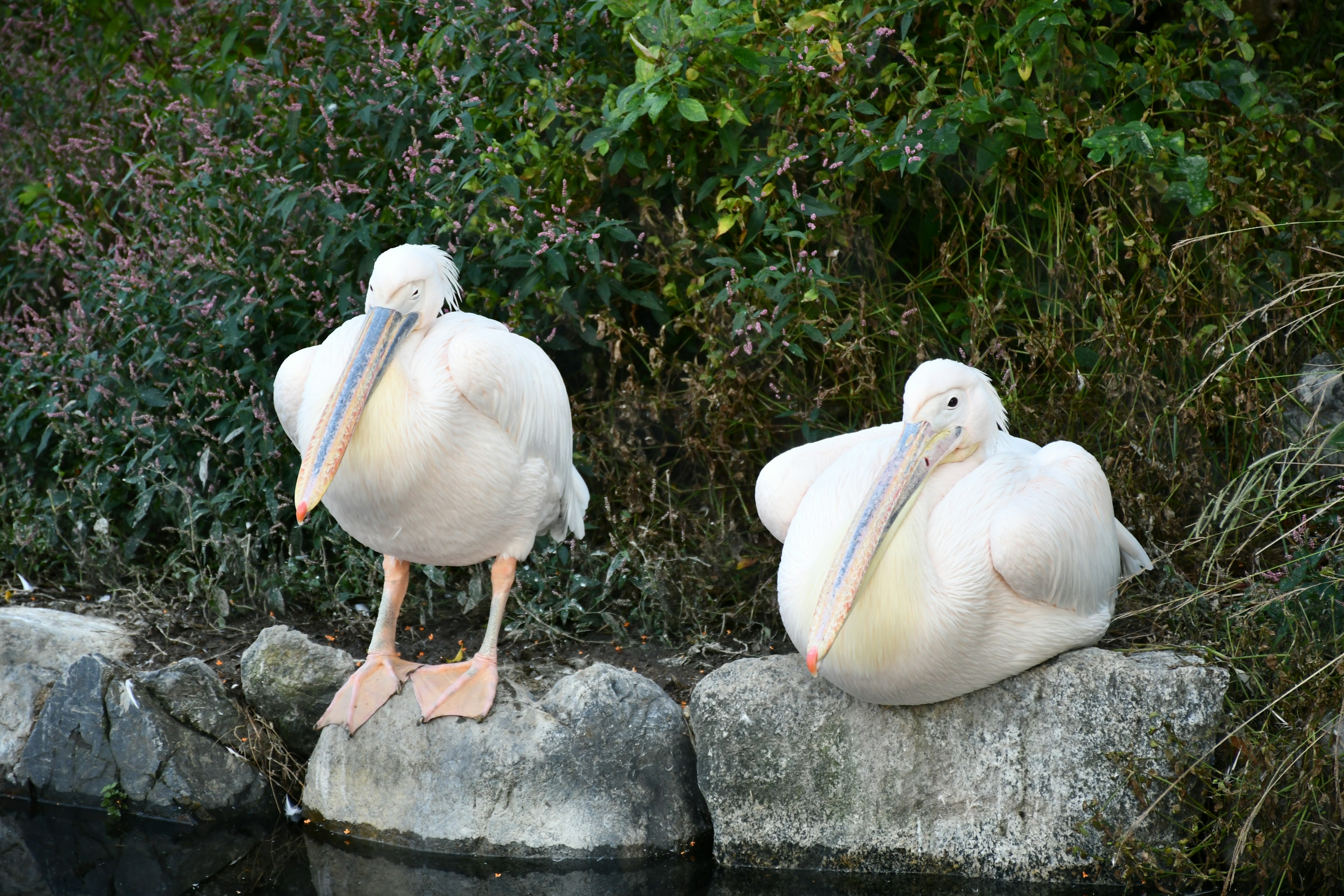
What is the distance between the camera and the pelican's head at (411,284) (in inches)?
124

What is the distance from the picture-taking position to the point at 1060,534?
282 cm

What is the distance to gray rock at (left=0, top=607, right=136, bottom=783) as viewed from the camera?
3.51 meters

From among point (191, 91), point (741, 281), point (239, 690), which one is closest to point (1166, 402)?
point (741, 281)

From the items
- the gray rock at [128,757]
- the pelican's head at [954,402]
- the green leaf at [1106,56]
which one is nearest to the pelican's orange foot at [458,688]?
the gray rock at [128,757]

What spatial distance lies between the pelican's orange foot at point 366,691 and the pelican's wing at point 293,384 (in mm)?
597

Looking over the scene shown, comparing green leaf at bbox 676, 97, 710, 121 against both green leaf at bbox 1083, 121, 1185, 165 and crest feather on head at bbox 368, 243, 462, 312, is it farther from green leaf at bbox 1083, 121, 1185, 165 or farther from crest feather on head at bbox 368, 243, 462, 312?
green leaf at bbox 1083, 121, 1185, 165

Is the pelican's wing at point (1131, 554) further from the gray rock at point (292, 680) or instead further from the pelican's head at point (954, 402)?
the gray rock at point (292, 680)

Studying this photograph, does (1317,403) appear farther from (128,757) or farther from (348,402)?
(128,757)

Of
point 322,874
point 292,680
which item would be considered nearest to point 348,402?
point 292,680

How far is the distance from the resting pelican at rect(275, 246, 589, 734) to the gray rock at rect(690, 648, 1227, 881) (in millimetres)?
660

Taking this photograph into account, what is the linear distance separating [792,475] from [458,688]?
0.99 m

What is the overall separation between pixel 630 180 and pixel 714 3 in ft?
2.22

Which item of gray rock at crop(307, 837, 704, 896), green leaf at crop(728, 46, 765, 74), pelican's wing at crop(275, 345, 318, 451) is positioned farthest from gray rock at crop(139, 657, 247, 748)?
green leaf at crop(728, 46, 765, 74)

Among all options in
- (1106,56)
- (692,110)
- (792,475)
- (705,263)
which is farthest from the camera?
(705,263)
